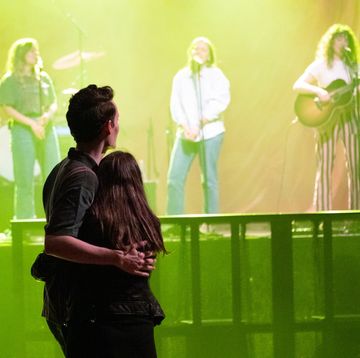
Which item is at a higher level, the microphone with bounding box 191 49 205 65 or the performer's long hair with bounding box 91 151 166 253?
the microphone with bounding box 191 49 205 65

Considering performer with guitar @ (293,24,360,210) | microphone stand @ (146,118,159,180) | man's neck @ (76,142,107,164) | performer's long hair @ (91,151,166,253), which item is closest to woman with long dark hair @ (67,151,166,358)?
performer's long hair @ (91,151,166,253)

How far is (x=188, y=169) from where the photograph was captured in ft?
13.3

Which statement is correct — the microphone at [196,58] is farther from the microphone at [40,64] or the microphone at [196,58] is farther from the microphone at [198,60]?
the microphone at [40,64]

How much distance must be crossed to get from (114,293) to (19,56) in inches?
85.5

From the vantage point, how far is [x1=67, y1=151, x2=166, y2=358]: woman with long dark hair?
6.97 ft

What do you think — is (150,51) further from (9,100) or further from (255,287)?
(255,287)

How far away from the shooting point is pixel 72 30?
398 cm

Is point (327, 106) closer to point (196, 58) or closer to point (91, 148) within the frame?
point (196, 58)

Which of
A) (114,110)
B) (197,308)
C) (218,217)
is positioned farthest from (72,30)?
(114,110)

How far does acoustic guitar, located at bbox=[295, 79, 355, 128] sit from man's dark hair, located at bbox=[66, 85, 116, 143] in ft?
6.60

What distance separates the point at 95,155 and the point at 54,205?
0.71ft

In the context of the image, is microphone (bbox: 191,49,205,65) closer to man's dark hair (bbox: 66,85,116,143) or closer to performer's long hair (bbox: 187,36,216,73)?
performer's long hair (bbox: 187,36,216,73)

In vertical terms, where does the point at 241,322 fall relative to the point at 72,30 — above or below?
below

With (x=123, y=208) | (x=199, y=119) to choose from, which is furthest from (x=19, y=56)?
(x=123, y=208)
